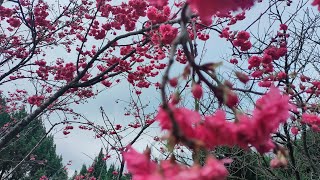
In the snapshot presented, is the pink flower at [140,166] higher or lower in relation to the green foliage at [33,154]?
lower

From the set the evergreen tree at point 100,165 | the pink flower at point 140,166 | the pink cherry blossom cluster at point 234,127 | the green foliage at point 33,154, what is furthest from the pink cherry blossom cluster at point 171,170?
the green foliage at point 33,154

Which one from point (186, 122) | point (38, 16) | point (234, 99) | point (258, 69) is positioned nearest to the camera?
point (186, 122)

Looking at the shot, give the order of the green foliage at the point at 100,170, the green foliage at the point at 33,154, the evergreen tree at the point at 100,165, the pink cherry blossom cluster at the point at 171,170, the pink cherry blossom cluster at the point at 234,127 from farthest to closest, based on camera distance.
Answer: the green foliage at the point at 33,154
the green foliage at the point at 100,170
the evergreen tree at the point at 100,165
the pink cherry blossom cluster at the point at 234,127
the pink cherry blossom cluster at the point at 171,170

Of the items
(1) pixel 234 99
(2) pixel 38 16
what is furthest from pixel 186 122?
(2) pixel 38 16

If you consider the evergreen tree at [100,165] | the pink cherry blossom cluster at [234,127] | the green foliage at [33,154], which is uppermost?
the green foliage at [33,154]

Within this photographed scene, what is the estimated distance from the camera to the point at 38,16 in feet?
25.1

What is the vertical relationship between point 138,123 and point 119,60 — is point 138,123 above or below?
above

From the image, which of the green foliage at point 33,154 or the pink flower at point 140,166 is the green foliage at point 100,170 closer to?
the green foliage at point 33,154

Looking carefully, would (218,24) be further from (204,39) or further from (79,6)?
(79,6)

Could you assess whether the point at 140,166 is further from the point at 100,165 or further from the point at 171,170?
the point at 100,165

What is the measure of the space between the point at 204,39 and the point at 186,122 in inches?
253

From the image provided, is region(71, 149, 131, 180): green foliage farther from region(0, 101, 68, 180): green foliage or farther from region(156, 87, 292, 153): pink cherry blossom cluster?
region(156, 87, 292, 153): pink cherry blossom cluster

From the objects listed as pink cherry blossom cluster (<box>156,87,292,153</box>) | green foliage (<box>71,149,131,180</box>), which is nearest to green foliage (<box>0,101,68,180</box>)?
green foliage (<box>71,149,131,180</box>)

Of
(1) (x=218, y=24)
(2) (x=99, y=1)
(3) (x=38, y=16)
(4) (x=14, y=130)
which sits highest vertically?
(3) (x=38, y=16)
